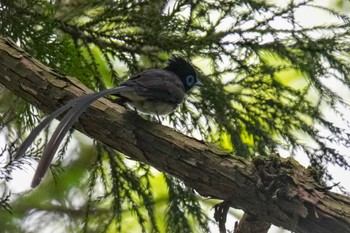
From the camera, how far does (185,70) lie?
4.50 feet

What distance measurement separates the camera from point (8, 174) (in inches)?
47.2

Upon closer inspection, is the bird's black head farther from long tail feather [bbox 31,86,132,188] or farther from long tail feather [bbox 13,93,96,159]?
long tail feather [bbox 13,93,96,159]

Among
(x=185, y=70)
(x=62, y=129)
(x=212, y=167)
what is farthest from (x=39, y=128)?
(x=185, y=70)

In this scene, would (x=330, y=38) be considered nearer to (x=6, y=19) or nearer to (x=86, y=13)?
(x=86, y=13)

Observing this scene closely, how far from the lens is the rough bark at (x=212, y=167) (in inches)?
42.5

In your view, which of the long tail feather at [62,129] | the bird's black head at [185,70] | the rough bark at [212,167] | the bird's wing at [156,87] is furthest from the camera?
the bird's black head at [185,70]

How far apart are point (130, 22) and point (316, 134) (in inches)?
15.3

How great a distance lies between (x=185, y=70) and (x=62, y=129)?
415mm

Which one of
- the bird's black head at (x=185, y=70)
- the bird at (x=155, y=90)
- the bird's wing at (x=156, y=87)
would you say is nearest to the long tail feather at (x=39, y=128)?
the bird at (x=155, y=90)

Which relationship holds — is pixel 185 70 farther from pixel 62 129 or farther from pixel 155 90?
pixel 62 129

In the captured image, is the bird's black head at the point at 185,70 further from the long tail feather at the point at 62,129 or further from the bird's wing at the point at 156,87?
the long tail feather at the point at 62,129

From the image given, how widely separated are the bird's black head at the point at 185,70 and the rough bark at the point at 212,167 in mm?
216

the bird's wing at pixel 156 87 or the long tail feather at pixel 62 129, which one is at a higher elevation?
the bird's wing at pixel 156 87

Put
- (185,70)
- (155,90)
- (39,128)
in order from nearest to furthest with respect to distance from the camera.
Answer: (39,128)
(155,90)
(185,70)
